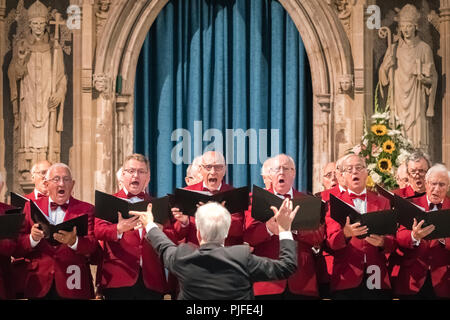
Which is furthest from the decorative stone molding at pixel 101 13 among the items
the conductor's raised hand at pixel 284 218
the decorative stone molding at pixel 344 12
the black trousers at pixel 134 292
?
the conductor's raised hand at pixel 284 218

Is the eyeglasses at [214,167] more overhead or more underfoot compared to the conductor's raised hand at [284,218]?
more overhead

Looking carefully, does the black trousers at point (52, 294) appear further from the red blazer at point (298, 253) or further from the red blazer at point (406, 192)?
the red blazer at point (406, 192)

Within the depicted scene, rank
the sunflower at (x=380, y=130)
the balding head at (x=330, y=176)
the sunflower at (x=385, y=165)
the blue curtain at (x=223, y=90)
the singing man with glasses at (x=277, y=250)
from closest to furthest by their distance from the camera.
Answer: the singing man with glasses at (x=277, y=250) < the balding head at (x=330, y=176) < the sunflower at (x=385, y=165) < the sunflower at (x=380, y=130) < the blue curtain at (x=223, y=90)

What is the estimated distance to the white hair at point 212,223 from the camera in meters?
3.85

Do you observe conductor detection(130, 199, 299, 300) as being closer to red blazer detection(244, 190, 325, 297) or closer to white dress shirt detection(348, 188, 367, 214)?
red blazer detection(244, 190, 325, 297)

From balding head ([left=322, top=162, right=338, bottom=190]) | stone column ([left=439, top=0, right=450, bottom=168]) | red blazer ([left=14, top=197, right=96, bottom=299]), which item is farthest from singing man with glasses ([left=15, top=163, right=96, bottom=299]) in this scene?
stone column ([left=439, top=0, right=450, bottom=168])

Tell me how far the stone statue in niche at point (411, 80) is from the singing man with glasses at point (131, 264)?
4.16 meters

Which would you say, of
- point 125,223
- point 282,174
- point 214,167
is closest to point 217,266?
point 125,223

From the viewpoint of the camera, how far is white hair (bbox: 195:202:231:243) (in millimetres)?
3848

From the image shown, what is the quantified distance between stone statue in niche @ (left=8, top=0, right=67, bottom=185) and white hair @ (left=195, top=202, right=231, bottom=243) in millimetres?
5199

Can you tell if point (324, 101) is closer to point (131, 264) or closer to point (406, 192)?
point (406, 192)

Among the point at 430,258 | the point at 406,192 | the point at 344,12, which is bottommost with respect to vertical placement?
the point at 430,258

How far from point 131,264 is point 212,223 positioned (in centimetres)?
151

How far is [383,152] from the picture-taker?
7.18 m
